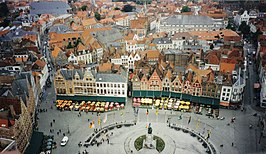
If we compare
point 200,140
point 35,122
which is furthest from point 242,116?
point 35,122

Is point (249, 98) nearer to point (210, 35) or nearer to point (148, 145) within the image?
point (148, 145)

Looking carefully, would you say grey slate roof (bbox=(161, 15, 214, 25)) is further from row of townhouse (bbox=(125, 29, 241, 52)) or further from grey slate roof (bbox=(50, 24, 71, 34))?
grey slate roof (bbox=(50, 24, 71, 34))

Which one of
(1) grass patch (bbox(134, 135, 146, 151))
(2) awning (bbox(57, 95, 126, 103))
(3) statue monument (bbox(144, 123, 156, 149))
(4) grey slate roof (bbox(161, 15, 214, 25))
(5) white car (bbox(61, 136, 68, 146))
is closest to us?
(1) grass patch (bbox(134, 135, 146, 151))

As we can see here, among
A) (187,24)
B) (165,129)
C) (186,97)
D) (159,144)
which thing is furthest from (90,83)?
(187,24)

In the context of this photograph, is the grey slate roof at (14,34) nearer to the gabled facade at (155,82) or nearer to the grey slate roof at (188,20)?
the grey slate roof at (188,20)

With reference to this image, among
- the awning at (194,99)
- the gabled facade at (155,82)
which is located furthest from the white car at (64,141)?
the awning at (194,99)

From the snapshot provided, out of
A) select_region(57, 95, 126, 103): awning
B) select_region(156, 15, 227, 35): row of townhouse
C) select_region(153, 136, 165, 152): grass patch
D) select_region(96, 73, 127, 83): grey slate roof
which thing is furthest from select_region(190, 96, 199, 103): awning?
select_region(156, 15, 227, 35): row of townhouse

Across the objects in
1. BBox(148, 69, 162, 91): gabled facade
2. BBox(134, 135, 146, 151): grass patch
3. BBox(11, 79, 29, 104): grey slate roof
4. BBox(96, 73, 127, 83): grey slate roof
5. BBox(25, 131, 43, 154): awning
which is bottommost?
BBox(134, 135, 146, 151): grass patch
